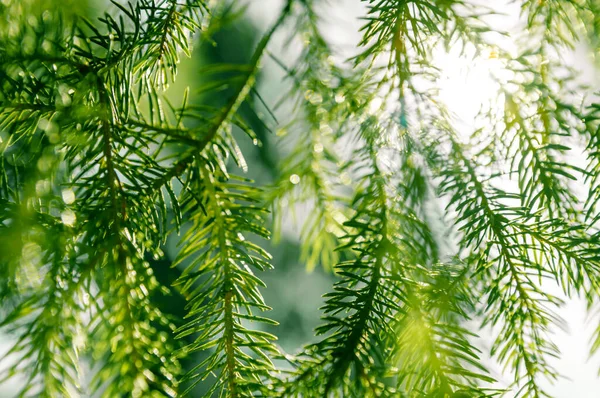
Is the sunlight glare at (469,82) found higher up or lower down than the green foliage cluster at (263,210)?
higher up

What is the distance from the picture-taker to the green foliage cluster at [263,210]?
35cm

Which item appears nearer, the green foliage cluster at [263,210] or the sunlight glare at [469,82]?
the green foliage cluster at [263,210]

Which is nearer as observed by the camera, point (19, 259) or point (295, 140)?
point (19, 259)

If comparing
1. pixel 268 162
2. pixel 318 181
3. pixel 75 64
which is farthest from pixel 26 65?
pixel 268 162

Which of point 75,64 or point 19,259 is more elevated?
point 75,64

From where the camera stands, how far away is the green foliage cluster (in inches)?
13.8

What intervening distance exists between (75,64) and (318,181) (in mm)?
366

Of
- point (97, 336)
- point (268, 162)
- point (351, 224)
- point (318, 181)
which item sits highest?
point (268, 162)

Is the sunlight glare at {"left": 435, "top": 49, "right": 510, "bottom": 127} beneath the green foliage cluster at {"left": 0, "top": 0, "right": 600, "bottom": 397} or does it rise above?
above

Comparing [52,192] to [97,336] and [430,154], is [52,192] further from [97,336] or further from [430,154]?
[430,154]

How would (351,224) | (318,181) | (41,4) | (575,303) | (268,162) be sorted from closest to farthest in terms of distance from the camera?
(41,4), (351,224), (575,303), (318,181), (268,162)

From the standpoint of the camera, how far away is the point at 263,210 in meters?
0.51

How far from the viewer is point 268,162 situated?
135 centimetres

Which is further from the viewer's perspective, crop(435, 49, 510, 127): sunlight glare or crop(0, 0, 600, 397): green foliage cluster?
crop(435, 49, 510, 127): sunlight glare
